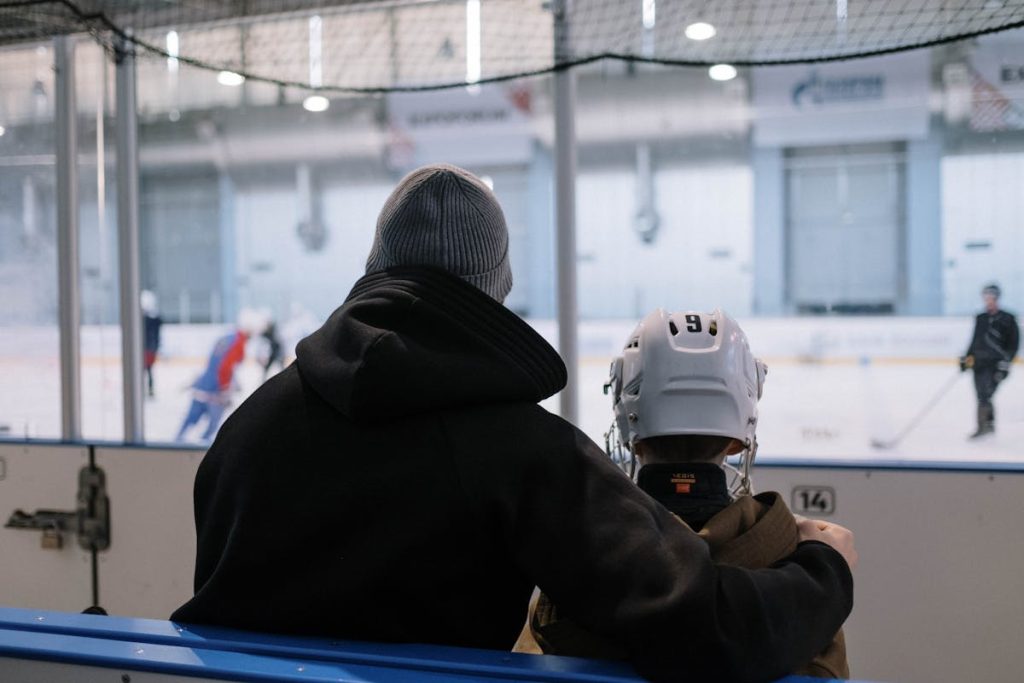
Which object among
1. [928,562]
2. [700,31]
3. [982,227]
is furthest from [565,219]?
[982,227]

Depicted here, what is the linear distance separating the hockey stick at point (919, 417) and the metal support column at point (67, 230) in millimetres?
3654

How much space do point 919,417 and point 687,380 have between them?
3588 millimetres

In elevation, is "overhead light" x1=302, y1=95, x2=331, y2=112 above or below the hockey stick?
above

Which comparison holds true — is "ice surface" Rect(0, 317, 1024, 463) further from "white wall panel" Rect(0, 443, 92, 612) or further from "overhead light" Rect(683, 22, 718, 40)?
"overhead light" Rect(683, 22, 718, 40)

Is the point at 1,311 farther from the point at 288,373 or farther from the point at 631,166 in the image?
the point at 288,373

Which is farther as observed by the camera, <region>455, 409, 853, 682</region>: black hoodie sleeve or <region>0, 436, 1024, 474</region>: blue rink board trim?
<region>0, 436, 1024, 474</region>: blue rink board trim

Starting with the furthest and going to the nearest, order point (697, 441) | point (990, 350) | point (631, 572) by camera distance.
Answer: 1. point (990, 350)
2. point (697, 441)
3. point (631, 572)

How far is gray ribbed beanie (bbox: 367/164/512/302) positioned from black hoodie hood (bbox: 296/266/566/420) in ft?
0.19

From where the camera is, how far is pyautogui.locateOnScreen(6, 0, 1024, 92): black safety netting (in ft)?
10.8

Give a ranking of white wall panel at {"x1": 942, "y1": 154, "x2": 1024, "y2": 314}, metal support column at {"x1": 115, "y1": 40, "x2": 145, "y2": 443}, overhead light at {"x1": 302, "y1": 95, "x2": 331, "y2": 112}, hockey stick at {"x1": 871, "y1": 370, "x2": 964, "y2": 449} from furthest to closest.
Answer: overhead light at {"x1": 302, "y1": 95, "x2": 331, "y2": 112}, hockey stick at {"x1": 871, "y1": 370, "x2": 964, "y2": 449}, white wall panel at {"x1": 942, "y1": 154, "x2": 1024, "y2": 314}, metal support column at {"x1": 115, "y1": 40, "x2": 145, "y2": 443}

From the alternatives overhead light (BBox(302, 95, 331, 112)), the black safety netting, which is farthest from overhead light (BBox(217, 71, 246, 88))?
the black safety netting

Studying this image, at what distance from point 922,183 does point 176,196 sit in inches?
146

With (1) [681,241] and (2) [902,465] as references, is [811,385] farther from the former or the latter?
(2) [902,465]

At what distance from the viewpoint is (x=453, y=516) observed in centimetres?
99
